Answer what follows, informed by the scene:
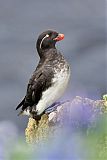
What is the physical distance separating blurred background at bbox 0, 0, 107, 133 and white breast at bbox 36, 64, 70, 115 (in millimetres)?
6492

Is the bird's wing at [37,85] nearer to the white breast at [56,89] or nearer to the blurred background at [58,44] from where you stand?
the white breast at [56,89]

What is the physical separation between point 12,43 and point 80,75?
6.70ft

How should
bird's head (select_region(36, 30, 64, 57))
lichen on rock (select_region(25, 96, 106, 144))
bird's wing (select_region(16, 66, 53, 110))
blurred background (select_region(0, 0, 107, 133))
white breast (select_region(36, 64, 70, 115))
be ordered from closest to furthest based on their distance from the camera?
lichen on rock (select_region(25, 96, 106, 144))
white breast (select_region(36, 64, 70, 115))
bird's wing (select_region(16, 66, 53, 110))
bird's head (select_region(36, 30, 64, 57))
blurred background (select_region(0, 0, 107, 133))

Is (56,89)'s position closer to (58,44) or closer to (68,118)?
(68,118)

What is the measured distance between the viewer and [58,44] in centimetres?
1567

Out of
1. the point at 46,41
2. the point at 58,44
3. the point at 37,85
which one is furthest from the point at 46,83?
the point at 58,44

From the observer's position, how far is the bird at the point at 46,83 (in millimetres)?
4973

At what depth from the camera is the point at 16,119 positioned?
441 inches

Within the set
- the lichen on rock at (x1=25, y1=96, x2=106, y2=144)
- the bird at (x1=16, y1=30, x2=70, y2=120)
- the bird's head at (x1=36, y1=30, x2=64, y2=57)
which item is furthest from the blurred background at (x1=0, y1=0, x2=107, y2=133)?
the lichen on rock at (x1=25, y1=96, x2=106, y2=144)

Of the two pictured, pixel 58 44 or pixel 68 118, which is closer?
pixel 68 118

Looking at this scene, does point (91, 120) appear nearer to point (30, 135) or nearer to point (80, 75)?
point (30, 135)

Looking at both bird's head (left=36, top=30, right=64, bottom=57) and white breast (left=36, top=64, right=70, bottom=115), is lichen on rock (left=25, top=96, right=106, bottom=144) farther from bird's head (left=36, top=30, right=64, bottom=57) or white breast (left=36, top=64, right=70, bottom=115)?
bird's head (left=36, top=30, right=64, bottom=57)

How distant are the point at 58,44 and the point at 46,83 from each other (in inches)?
417

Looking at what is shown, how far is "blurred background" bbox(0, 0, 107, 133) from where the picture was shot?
1294 centimetres
